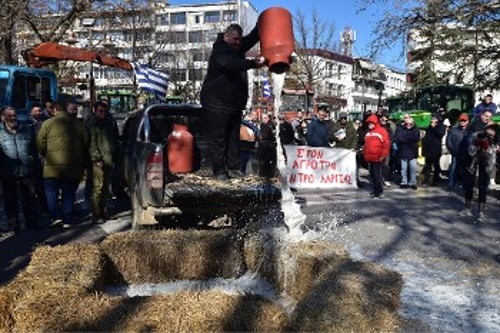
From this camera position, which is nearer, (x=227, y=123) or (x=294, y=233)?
(x=294, y=233)

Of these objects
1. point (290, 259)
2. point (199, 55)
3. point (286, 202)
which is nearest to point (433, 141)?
point (286, 202)

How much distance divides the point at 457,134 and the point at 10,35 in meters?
15.1

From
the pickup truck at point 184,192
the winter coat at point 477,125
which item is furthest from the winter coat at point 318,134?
the pickup truck at point 184,192

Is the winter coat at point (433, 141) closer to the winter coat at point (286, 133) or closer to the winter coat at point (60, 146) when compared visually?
the winter coat at point (286, 133)

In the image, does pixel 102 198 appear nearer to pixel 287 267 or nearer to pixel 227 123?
pixel 227 123

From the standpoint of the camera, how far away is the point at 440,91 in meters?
20.2

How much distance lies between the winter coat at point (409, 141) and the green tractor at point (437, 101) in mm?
6216

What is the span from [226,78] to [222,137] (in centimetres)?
73

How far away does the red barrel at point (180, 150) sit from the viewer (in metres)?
7.16

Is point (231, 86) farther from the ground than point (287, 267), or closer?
farther from the ground

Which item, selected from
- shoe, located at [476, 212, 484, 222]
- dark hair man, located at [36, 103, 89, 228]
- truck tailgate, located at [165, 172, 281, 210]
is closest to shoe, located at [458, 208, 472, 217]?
shoe, located at [476, 212, 484, 222]

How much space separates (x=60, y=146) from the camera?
806cm

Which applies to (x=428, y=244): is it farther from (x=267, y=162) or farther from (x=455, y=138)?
(x=455, y=138)

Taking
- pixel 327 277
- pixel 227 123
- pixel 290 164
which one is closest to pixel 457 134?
pixel 290 164
